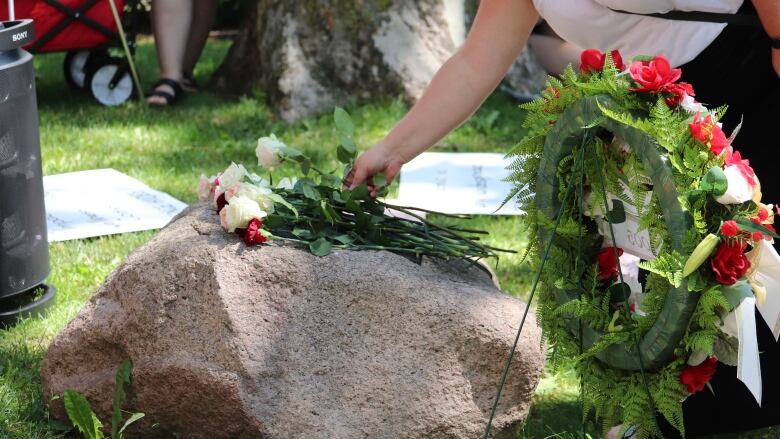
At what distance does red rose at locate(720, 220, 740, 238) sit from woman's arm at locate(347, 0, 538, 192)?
0.75m

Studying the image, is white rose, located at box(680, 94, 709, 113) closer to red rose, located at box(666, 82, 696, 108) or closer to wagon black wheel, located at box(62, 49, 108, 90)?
red rose, located at box(666, 82, 696, 108)

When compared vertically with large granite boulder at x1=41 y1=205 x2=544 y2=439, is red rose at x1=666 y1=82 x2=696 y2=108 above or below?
above

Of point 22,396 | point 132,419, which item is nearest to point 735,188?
point 132,419

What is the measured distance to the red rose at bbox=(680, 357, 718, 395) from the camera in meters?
1.76

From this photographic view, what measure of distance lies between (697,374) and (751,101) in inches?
23.6

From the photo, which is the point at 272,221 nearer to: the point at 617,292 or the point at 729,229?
the point at 617,292

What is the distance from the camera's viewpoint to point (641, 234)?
6.17ft

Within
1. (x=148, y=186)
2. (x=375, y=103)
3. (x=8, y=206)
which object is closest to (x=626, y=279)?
(x=8, y=206)

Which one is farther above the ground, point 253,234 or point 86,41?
point 253,234

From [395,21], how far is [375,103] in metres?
0.40

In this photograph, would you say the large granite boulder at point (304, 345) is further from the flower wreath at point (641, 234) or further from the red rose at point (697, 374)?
the red rose at point (697, 374)

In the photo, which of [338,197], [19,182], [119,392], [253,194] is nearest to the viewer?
[119,392]

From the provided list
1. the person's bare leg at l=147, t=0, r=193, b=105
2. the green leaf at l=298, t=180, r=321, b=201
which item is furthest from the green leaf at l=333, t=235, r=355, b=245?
the person's bare leg at l=147, t=0, r=193, b=105

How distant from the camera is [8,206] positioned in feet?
8.22
